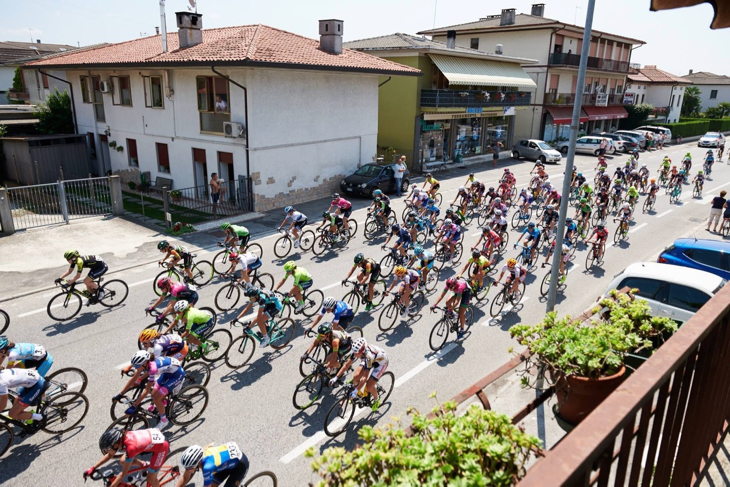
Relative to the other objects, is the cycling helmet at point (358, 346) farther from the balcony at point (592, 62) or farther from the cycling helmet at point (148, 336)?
the balcony at point (592, 62)

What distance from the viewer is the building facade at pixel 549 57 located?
43.6 m

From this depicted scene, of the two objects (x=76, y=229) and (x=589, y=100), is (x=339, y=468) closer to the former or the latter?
(x=76, y=229)

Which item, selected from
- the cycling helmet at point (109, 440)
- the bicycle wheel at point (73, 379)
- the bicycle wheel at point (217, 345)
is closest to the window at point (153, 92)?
the bicycle wheel at point (217, 345)

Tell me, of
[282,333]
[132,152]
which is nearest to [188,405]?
[282,333]

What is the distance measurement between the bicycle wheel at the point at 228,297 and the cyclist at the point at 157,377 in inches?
174

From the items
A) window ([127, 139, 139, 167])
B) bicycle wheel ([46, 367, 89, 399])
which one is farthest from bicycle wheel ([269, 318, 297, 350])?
window ([127, 139, 139, 167])

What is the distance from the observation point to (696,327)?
2.40 metres

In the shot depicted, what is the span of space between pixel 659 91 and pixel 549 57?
1193 inches

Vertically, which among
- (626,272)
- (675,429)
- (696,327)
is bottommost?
(626,272)

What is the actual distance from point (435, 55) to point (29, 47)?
153 ft

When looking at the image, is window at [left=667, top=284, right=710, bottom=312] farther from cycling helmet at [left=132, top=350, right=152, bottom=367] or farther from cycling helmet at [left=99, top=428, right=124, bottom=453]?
cycling helmet at [left=99, top=428, right=124, bottom=453]

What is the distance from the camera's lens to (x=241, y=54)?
794 inches

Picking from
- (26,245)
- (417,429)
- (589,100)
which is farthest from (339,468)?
(589,100)

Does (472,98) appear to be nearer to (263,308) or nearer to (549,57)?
(549,57)
